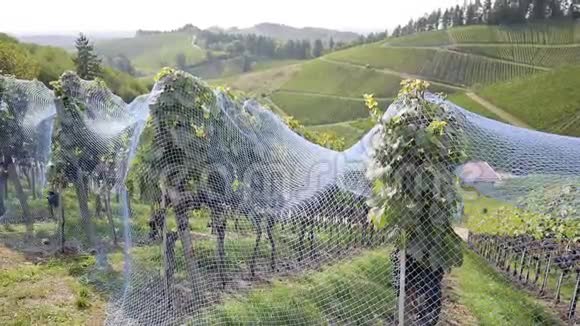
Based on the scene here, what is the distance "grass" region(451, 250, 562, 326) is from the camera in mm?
8164

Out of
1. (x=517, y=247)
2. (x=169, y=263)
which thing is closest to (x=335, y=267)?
(x=169, y=263)

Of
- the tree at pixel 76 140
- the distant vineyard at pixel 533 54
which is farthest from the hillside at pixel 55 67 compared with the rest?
the distant vineyard at pixel 533 54

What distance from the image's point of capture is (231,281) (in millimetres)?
6949

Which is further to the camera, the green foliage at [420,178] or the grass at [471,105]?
the grass at [471,105]

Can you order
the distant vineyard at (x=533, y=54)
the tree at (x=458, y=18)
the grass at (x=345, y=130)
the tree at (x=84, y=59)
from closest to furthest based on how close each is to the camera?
the tree at (x=84, y=59) < the grass at (x=345, y=130) < the distant vineyard at (x=533, y=54) < the tree at (x=458, y=18)

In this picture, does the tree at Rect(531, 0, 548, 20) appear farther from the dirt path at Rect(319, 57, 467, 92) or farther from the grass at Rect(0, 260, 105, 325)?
the grass at Rect(0, 260, 105, 325)

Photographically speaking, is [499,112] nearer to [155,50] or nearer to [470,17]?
[470,17]

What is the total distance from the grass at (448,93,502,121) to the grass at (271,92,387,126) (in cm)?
895

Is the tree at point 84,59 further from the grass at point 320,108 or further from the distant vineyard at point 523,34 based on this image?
the distant vineyard at point 523,34

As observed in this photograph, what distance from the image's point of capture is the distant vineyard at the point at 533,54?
222 ft

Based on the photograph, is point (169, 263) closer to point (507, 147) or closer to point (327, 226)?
point (327, 226)

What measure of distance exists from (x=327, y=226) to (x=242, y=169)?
6.36 feet

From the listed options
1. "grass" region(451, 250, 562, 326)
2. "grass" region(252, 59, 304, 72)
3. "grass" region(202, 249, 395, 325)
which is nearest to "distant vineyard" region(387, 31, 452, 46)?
"grass" region(252, 59, 304, 72)

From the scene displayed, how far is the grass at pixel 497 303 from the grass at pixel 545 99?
132ft
